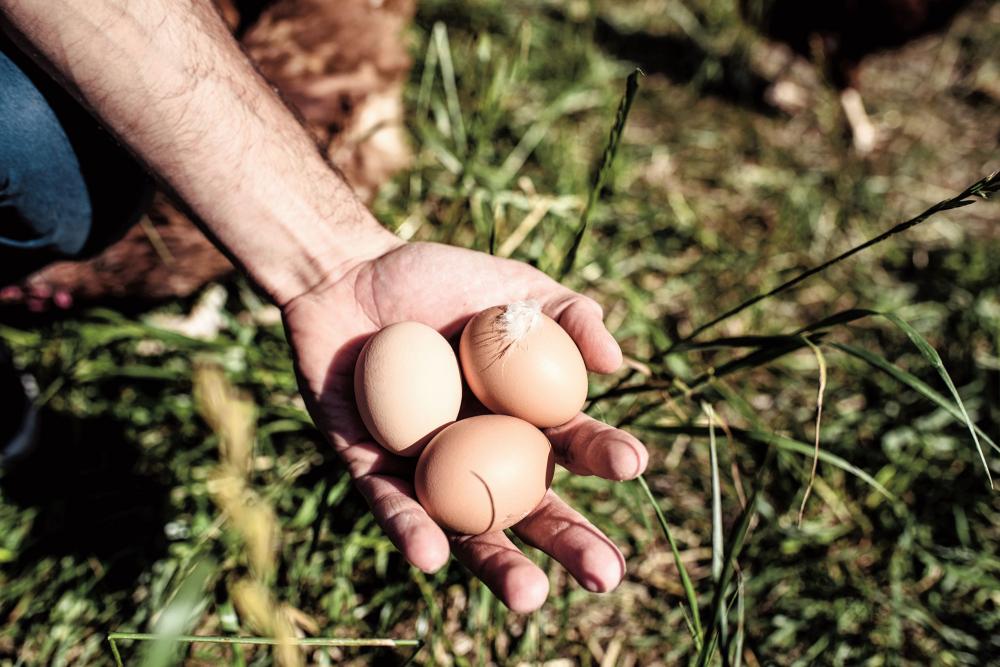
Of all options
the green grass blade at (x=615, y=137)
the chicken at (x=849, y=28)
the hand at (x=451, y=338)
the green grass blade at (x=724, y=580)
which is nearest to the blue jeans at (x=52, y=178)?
the hand at (x=451, y=338)

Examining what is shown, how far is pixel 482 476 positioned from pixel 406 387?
23cm

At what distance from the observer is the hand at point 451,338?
1.22 metres

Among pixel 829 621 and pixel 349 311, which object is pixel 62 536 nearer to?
pixel 349 311

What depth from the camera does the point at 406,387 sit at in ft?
4.51

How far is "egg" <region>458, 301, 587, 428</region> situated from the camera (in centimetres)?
138

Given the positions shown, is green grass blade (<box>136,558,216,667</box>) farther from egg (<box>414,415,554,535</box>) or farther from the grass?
egg (<box>414,415,554,535</box>)

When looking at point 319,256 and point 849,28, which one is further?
point 849,28

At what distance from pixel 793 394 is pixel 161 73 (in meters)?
1.88

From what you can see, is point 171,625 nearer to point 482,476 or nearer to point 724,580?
point 482,476

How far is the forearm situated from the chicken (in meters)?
2.01

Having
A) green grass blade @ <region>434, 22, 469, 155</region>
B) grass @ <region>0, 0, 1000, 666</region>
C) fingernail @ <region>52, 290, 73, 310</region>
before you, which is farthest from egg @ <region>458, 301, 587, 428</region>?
fingernail @ <region>52, 290, 73, 310</region>

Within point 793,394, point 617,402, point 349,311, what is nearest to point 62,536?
point 349,311

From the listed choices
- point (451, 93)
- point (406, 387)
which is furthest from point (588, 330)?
point (451, 93)

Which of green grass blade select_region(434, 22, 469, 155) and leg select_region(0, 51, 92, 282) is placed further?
green grass blade select_region(434, 22, 469, 155)
